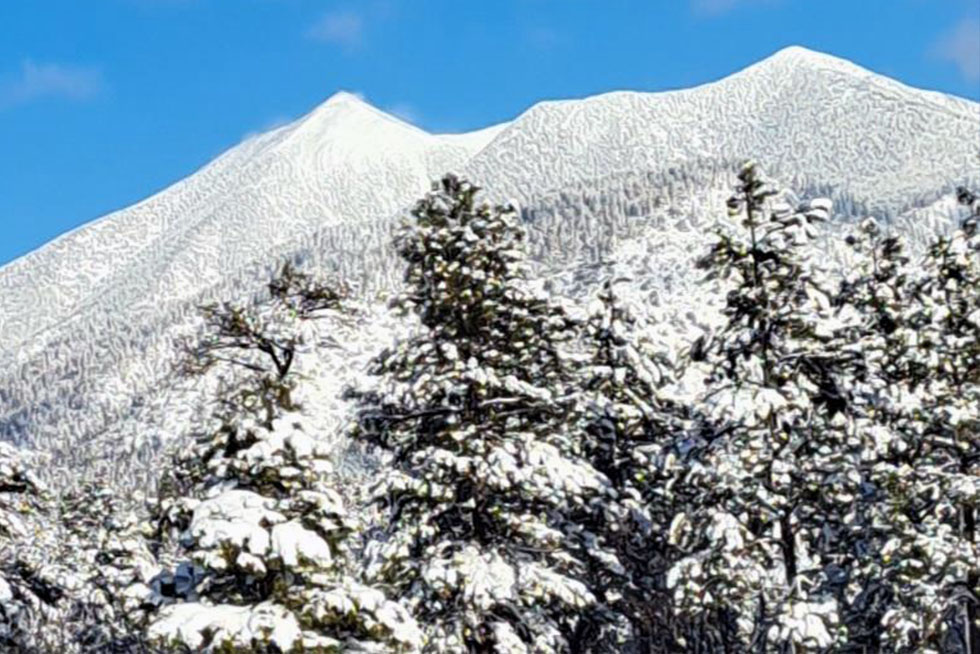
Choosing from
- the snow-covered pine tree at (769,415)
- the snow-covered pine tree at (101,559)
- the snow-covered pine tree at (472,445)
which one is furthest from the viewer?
the snow-covered pine tree at (101,559)

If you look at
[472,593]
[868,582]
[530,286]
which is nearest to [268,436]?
[472,593]

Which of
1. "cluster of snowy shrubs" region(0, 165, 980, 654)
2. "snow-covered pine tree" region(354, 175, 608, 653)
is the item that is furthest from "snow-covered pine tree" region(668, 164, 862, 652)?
"snow-covered pine tree" region(354, 175, 608, 653)

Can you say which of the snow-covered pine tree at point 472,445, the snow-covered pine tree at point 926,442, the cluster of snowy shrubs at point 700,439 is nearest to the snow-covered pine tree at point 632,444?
the cluster of snowy shrubs at point 700,439

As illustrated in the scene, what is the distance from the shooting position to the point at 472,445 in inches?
786

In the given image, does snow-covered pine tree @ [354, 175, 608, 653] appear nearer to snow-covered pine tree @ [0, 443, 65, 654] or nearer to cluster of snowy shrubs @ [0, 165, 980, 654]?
cluster of snowy shrubs @ [0, 165, 980, 654]

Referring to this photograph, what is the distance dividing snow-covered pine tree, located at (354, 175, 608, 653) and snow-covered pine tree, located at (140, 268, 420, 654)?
3.35 m

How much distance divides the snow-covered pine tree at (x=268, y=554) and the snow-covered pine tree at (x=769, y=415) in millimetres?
5527

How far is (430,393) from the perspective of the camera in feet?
68.1

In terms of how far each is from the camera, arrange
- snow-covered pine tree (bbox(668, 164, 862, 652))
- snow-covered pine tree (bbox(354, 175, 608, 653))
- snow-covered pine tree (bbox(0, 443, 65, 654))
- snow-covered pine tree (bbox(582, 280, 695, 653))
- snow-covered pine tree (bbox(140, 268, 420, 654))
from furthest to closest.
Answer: snow-covered pine tree (bbox(582, 280, 695, 653))
snow-covered pine tree (bbox(354, 175, 608, 653))
snow-covered pine tree (bbox(0, 443, 65, 654))
snow-covered pine tree (bbox(668, 164, 862, 652))
snow-covered pine tree (bbox(140, 268, 420, 654))

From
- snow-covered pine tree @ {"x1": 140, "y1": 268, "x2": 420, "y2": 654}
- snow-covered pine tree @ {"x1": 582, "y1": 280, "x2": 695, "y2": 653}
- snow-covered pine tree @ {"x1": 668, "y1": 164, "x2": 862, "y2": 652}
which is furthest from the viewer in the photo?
snow-covered pine tree @ {"x1": 582, "y1": 280, "x2": 695, "y2": 653}

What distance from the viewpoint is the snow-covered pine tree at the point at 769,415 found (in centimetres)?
1911

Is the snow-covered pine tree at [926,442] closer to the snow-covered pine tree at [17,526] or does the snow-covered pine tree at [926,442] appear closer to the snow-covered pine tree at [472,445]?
the snow-covered pine tree at [472,445]

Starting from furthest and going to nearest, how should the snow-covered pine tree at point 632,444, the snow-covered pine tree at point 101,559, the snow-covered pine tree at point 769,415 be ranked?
1. the snow-covered pine tree at point 101,559
2. the snow-covered pine tree at point 632,444
3. the snow-covered pine tree at point 769,415

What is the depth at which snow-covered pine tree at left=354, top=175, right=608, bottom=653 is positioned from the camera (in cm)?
1962
